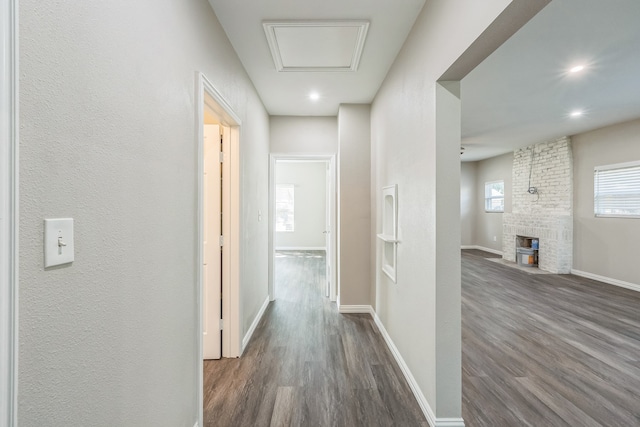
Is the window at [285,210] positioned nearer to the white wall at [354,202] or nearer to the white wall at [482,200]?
the white wall at [354,202]

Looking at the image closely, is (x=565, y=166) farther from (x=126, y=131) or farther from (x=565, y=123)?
(x=126, y=131)

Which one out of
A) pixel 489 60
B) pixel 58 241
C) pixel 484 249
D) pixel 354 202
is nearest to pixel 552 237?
pixel 484 249

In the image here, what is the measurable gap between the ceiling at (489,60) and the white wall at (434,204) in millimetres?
423

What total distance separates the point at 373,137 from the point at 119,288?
2.96 m

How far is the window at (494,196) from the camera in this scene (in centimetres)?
770

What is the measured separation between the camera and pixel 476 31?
126 centimetres

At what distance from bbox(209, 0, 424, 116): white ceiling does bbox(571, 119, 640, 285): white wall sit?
15.2 feet

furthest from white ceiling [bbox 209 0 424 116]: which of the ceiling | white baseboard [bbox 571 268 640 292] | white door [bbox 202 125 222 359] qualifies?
white baseboard [bbox 571 268 640 292]

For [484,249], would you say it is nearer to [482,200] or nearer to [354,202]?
[482,200]

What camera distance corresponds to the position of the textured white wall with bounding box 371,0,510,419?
5.30ft

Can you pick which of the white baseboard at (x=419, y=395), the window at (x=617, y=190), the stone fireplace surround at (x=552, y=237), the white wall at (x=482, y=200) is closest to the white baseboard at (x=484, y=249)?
the white wall at (x=482, y=200)

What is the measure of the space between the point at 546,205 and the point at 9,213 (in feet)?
25.5

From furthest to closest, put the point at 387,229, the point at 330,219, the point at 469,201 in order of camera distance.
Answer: the point at 469,201 < the point at 330,219 < the point at 387,229

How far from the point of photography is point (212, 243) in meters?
2.42
